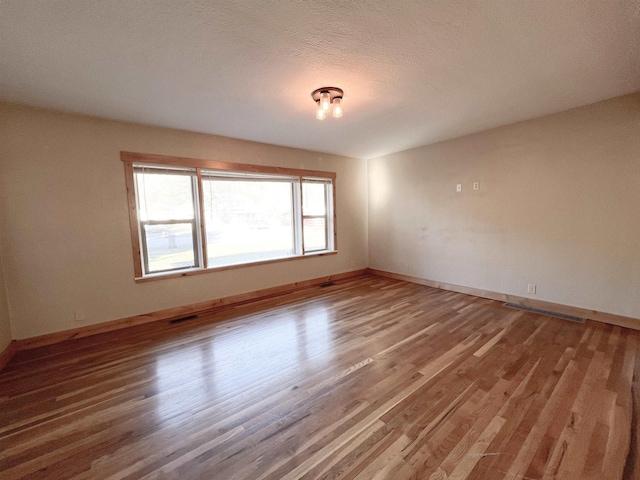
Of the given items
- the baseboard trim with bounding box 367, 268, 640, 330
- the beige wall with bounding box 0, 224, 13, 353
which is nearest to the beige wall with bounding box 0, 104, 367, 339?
the beige wall with bounding box 0, 224, 13, 353

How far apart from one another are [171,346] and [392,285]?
11.6 ft

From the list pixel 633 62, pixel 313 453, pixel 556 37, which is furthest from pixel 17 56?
pixel 633 62

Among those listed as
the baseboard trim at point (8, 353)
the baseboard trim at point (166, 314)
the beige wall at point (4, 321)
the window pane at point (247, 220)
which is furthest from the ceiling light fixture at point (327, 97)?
the baseboard trim at point (8, 353)

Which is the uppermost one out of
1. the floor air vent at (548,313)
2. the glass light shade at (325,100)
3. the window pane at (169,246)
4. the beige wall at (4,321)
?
the glass light shade at (325,100)

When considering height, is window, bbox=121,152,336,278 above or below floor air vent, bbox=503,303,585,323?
above

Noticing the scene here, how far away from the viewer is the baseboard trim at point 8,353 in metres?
2.36

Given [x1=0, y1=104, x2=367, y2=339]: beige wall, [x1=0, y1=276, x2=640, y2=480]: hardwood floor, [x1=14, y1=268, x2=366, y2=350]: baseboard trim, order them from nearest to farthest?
1. [x1=0, y1=276, x2=640, y2=480]: hardwood floor
2. [x1=0, y1=104, x2=367, y2=339]: beige wall
3. [x1=14, y1=268, x2=366, y2=350]: baseboard trim

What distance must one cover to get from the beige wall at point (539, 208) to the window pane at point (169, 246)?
149 inches

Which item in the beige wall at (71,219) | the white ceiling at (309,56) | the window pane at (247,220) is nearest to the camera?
the white ceiling at (309,56)

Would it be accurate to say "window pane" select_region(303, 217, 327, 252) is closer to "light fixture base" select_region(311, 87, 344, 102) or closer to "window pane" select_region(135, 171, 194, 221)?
"window pane" select_region(135, 171, 194, 221)

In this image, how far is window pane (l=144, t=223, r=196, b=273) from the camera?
3367 mm

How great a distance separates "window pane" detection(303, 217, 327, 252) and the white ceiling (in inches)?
85.6

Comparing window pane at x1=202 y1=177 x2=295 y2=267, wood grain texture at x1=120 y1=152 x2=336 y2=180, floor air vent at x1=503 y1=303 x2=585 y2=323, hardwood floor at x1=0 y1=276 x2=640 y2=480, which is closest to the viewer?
hardwood floor at x1=0 y1=276 x2=640 y2=480

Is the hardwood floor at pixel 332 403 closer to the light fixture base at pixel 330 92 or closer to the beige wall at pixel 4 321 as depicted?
the beige wall at pixel 4 321
